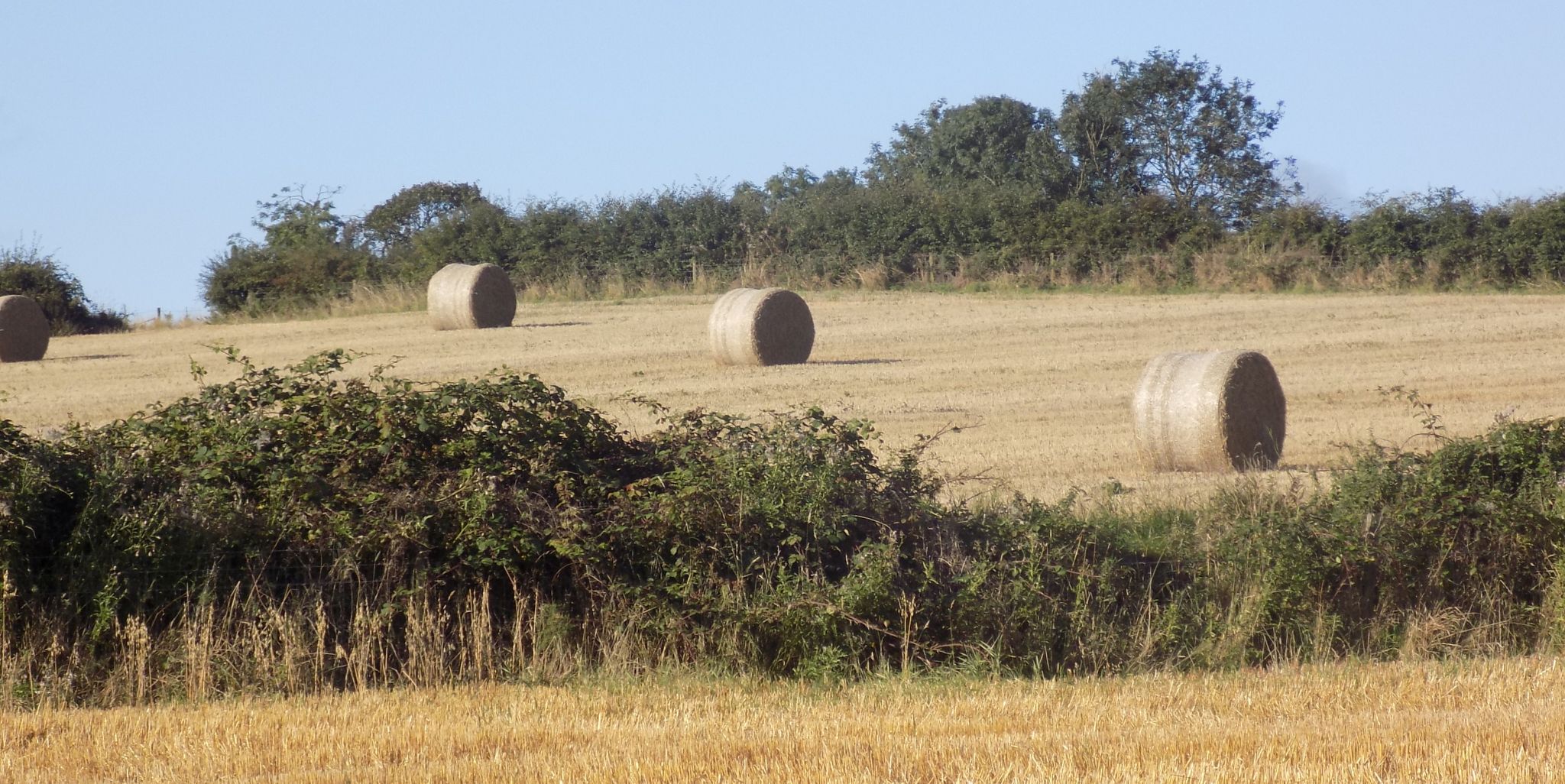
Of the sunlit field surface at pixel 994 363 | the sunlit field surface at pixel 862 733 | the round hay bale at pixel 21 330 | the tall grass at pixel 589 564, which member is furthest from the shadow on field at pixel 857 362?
the sunlit field surface at pixel 862 733

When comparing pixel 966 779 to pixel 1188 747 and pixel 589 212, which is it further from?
pixel 589 212

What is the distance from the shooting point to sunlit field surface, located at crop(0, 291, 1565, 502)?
46.3 feet

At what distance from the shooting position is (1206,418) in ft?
41.9

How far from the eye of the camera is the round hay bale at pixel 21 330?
87.8ft

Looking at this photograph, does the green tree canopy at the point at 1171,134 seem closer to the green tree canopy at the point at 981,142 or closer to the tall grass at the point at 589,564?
the green tree canopy at the point at 981,142

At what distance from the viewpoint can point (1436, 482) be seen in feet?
25.3

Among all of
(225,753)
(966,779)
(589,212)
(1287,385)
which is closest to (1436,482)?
(966,779)

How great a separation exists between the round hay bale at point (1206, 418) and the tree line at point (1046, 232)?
20776 millimetres

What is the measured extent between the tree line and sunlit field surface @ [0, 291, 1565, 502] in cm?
277

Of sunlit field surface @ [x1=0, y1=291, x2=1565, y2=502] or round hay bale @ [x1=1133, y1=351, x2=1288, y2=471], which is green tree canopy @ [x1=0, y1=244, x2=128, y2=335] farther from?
round hay bale @ [x1=1133, y1=351, x2=1288, y2=471]

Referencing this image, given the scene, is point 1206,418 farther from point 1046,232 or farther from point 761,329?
point 1046,232

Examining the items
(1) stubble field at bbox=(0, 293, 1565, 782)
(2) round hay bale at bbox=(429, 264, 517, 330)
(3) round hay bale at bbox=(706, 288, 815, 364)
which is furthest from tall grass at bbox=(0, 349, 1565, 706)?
(2) round hay bale at bbox=(429, 264, 517, 330)

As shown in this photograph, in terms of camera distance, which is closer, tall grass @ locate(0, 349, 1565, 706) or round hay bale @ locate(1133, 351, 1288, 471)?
tall grass @ locate(0, 349, 1565, 706)

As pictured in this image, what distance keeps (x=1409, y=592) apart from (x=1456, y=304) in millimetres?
22768
